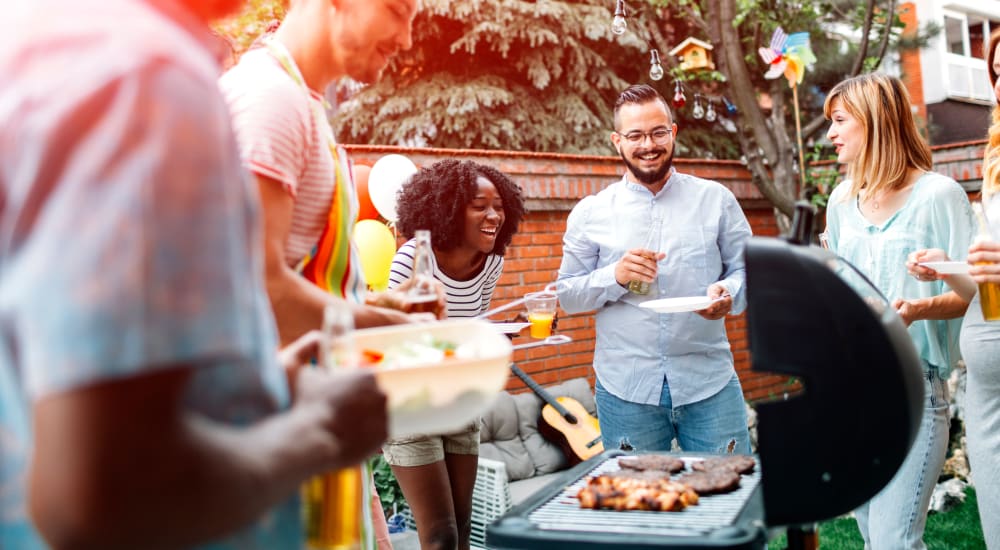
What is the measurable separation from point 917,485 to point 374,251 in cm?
266

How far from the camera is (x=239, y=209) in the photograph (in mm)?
757

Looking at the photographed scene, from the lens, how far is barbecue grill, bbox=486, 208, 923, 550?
1522 millimetres

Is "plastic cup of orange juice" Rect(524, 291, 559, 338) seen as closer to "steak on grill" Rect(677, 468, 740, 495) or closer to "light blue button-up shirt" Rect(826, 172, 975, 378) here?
"light blue button-up shirt" Rect(826, 172, 975, 378)

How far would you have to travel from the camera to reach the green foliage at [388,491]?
16.2ft

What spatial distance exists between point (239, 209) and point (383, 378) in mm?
445

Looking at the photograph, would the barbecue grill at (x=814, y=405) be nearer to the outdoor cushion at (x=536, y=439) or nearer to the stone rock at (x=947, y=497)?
the outdoor cushion at (x=536, y=439)

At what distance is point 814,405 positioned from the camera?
5.08 ft

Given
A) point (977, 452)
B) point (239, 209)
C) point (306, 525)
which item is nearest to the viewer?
point (239, 209)

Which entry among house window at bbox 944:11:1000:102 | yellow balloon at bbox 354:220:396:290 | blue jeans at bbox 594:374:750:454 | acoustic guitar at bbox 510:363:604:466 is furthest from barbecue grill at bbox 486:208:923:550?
house window at bbox 944:11:1000:102

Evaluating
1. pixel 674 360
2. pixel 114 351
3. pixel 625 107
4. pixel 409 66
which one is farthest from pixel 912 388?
pixel 409 66

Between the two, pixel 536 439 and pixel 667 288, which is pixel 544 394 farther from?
pixel 667 288

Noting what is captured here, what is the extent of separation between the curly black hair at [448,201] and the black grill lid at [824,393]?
221cm

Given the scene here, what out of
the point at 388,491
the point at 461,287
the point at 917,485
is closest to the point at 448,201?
the point at 461,287

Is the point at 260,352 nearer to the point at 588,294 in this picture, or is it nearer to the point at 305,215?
the point at 305,215
